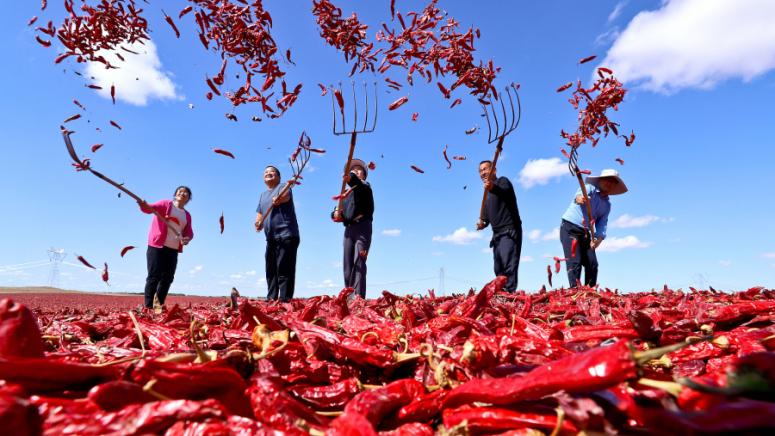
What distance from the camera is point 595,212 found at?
9102 mm

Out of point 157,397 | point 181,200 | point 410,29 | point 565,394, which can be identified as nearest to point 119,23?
point 181,200

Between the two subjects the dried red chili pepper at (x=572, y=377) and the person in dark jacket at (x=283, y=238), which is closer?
the dried red chili pepper at (x=572, y=377)

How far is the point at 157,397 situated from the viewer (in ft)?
4.39

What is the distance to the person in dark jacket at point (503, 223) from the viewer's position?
8.12 meters

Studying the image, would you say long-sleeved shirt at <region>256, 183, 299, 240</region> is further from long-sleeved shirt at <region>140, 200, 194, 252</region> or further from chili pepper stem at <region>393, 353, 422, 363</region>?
chili pepper stem at <region>393, 353, 422, 363</region>

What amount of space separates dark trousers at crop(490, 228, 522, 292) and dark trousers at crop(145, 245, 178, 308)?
5.89m


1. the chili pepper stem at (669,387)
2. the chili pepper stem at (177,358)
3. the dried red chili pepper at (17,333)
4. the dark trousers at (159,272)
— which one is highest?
the dark trousers at (159,272)

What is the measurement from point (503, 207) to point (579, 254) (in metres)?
1.78

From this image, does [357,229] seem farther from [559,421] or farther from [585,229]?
[559,421]

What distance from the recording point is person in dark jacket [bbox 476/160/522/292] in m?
8.12

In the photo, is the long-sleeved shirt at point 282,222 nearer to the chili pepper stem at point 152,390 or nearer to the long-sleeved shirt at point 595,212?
the long-sleeved shirt at point 595,212

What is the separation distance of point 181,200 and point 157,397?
7.84 metres

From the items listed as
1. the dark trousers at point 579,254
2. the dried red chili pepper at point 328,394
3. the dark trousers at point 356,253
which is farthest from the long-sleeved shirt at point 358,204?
the dried red chili pepper at point 328,394

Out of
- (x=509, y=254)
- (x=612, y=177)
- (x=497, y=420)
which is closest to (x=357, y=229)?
(x=509, y=254)
